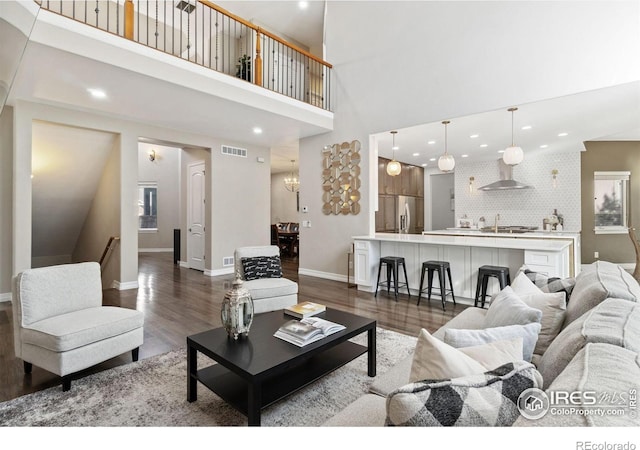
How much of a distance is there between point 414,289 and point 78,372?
13.6ft

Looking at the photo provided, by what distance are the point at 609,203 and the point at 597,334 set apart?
351 inches

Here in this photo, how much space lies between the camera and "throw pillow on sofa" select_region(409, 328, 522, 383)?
0.94 meters

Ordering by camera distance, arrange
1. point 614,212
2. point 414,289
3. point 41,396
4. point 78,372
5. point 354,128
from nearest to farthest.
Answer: point 41,396 < point 78,372 < point 414,289 < point 354,128 < point 614,212

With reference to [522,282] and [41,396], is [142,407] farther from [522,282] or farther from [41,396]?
[522,282]

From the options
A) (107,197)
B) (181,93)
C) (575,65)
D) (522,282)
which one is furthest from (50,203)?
(575,65)

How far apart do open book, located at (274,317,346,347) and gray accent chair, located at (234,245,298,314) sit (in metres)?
1.32

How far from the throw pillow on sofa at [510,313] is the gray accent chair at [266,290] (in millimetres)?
2330

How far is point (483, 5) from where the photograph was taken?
13.7ft

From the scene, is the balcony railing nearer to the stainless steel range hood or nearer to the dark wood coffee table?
the dark wood coffee table

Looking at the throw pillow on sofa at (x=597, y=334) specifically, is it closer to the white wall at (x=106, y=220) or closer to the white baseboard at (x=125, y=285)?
the white baseboard at (x=125, y=285)

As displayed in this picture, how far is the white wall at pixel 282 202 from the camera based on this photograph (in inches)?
444

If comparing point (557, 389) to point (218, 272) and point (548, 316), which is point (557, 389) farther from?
point (218, 272)
